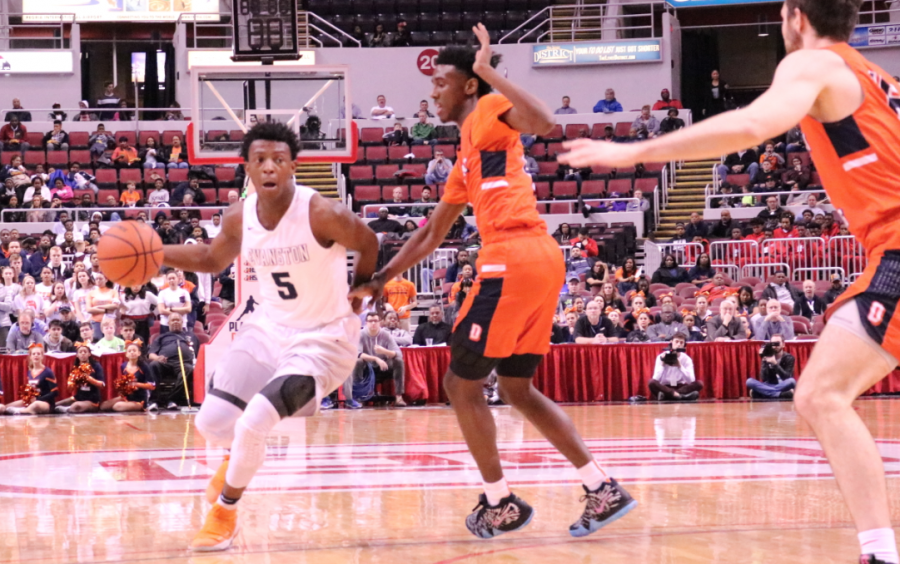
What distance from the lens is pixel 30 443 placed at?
30.9ft

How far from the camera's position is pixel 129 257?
16.2ft

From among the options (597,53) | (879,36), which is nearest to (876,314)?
(597,53)

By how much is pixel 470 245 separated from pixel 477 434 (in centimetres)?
1310

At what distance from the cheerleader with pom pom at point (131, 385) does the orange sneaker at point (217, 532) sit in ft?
30.2

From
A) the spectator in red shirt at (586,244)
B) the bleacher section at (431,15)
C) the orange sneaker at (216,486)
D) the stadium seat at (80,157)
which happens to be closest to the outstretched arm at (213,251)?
the orange sneaker at (216,486)

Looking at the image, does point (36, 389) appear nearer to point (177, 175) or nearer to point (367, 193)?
point (367, 193)

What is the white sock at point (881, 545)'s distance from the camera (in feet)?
10.4

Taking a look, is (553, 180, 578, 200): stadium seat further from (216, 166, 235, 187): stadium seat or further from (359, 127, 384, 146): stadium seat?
(216, 166, 235, 187): stadium seat

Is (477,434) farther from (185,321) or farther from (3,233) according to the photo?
(3,233)

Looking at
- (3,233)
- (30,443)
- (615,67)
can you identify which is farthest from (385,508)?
(615,67)

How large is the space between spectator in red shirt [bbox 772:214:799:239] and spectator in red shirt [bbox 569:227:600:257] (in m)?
3.08

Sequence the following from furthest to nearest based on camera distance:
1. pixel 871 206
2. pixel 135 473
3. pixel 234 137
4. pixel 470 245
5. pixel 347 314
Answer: pixel 470 245 → pixel 234 137 → pixel 135 473 → pixel 347 314 → pixel 871 206

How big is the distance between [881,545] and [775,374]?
38.1 feet

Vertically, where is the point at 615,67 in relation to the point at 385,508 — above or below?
above
